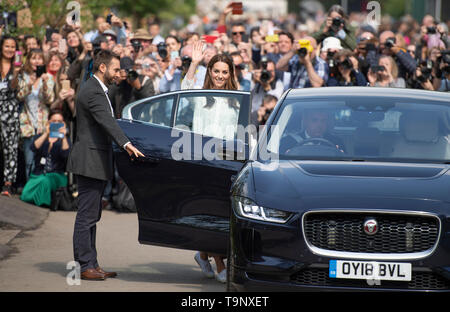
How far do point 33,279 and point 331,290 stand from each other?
318cm

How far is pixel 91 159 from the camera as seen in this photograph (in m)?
8.12

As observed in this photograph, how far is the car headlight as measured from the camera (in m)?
5.99

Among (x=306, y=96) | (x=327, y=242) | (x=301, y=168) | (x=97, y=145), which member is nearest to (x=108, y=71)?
(x=97, y=145)

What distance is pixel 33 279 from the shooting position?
8055 mm

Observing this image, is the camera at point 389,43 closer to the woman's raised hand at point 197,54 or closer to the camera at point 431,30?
the camera at point 431,30

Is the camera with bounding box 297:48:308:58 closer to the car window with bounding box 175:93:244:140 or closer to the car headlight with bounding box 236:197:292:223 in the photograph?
the car window with bounding box 175:93:244:140

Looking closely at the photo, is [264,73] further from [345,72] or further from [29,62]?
[29,62]

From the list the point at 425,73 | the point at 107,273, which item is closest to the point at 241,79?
the point at 425,73

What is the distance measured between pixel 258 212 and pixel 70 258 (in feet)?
12.0

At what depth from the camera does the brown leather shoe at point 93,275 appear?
8.10 metres

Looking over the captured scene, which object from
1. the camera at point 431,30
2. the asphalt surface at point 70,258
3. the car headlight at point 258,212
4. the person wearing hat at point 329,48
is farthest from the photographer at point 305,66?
the car headlight at point 258,212

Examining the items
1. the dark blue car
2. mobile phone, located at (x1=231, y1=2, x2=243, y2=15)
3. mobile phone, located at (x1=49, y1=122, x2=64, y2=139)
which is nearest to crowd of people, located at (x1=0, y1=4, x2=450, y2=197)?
mobile phone, located at (x1=49, y1=122, x2=64, y2=139)

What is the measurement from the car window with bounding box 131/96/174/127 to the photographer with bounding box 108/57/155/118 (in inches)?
177
